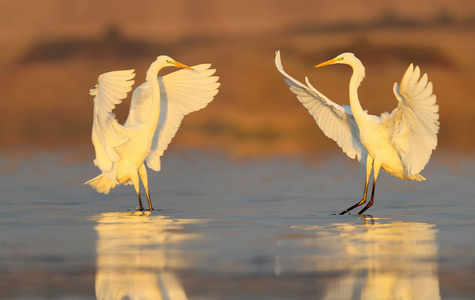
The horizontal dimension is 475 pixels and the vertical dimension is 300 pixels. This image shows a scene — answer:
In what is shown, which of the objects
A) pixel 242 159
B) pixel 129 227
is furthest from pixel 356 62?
pixel 242 159

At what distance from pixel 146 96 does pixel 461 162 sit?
1547 cm

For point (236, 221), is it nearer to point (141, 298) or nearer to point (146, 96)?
point (146, 96)

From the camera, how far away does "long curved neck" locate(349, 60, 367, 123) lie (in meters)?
17.0

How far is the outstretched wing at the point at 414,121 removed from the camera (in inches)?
604

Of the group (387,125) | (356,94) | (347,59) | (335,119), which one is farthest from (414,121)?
(335,119)

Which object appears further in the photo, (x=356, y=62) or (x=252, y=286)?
(x=356, y=62)

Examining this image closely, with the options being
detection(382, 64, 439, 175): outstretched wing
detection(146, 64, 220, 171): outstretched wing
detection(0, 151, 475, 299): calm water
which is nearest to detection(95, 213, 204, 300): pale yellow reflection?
detection(0, 151, 475, 299): calm water

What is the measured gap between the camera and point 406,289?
32.2ft

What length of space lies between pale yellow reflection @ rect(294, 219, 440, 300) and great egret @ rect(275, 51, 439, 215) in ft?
5.85

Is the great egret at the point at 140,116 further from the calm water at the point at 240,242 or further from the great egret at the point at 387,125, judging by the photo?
the great egret at the point at 387,125

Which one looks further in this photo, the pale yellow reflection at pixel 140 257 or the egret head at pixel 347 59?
the egret head at pixel 347 59

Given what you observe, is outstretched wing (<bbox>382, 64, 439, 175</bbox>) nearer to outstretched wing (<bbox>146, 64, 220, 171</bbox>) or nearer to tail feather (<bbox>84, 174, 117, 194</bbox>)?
outstretched wing (<bbox>146, 64, 220, 171</bbox>)

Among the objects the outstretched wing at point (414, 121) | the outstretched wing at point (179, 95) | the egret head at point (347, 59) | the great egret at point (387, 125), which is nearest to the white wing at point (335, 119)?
the great egret at point (387, 125)

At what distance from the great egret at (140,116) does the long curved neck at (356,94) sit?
2917 millimetres
